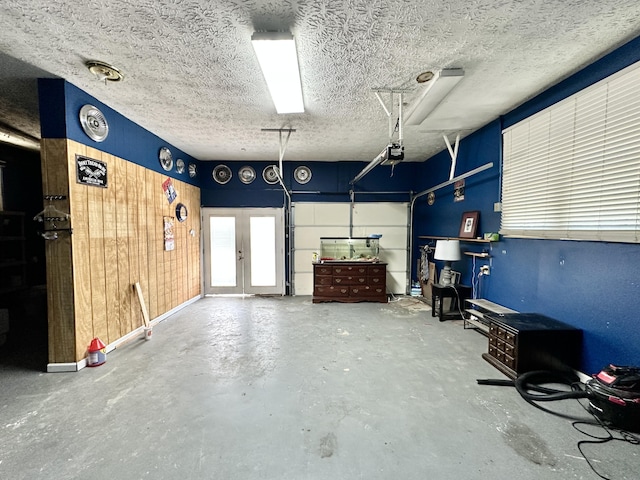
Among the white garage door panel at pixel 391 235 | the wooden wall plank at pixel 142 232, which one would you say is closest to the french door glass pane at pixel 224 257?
the wooden wall plank at pixel 142 232

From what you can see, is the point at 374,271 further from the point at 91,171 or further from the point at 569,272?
the point at 91,171

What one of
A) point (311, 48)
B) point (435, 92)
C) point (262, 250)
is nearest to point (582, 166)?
point (435, 92)

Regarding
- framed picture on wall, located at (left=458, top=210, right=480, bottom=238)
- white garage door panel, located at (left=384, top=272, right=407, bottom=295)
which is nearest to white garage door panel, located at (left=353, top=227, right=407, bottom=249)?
white garage door panel, located at (left=384, top=272, right=407, bottom=295)

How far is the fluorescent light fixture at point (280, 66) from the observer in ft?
6.06

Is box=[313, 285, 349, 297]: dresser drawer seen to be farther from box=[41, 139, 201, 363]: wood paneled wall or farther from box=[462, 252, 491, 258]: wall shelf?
box=[41, 139, 201, 363]: wood paneled wall

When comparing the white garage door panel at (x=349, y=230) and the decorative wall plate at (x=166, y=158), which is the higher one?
the decorative wall plate at (x=166, y=158)

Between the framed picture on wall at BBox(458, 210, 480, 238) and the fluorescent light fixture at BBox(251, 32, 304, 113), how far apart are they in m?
2.88

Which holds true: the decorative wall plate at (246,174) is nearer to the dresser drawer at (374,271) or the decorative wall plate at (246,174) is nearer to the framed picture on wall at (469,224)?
the dresser drawer at (374,271)

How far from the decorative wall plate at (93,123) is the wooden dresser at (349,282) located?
3.69m

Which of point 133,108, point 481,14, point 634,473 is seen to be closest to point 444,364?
point 634,473

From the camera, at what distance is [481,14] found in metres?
1.73

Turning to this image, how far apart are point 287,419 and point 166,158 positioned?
425 cm

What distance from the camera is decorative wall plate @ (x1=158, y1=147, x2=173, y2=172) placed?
4.20m

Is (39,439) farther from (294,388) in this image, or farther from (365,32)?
(365,32)
